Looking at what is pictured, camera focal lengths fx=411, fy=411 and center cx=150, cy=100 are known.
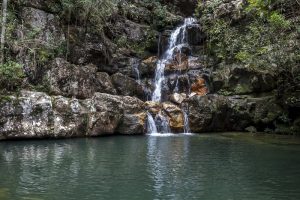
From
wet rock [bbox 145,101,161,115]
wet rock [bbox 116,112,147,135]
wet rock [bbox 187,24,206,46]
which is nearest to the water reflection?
wet rock [bbox 116,112,147,135]

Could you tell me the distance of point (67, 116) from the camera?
23391 mm

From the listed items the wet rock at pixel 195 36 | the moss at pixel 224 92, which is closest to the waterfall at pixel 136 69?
the wet rock at pixel 195 36

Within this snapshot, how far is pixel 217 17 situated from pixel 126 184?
72.4 ft

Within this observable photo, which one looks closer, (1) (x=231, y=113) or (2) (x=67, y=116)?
(2) (x=67, y=116)

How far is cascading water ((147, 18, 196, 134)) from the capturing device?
87.7ft

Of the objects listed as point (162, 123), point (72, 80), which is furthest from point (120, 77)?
point (162, 123)

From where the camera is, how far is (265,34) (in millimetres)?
19531

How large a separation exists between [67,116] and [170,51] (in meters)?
11.9

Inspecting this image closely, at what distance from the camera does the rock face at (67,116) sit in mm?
22234

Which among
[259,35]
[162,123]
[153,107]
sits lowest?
[162,123]

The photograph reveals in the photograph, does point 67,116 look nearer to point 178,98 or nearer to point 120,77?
point 120,77

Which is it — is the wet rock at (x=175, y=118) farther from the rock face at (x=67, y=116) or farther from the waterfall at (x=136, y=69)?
the waterfall at (x=136, y=69)

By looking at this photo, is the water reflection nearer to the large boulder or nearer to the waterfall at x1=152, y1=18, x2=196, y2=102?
the large boulder

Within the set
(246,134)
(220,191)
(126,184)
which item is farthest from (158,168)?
(246,134)
